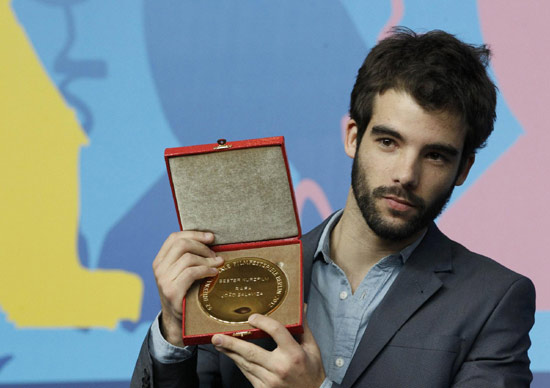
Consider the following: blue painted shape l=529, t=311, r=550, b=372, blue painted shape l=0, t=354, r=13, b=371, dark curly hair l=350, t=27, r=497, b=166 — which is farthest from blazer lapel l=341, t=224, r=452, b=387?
blue painted shape l=0, t=354, r=13, b=371

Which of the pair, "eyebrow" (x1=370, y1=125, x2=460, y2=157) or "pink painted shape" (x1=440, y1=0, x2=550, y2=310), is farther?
"pink painted shape" (x1=440, y1=0, x2=550, y2=310)

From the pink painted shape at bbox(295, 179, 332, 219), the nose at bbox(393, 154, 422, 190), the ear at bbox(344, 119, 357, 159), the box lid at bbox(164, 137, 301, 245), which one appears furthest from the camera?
the pink painted shape at bbox(295, 179, 332, 219)

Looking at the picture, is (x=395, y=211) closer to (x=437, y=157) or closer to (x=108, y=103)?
(x=437, y=157)

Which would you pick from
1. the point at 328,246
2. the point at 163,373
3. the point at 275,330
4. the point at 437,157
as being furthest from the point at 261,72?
the point at 275,330

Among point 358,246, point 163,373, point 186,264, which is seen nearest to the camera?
point 186,264

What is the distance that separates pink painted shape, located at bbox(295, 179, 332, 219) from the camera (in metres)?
2.60

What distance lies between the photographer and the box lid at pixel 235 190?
1486mm

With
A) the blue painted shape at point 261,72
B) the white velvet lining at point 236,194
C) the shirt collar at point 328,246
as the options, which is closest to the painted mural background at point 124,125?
the blue painted shape at point 261,72

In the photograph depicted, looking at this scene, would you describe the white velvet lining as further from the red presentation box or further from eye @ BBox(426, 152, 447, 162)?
eye @ BBox(426, 152, 447, 162)

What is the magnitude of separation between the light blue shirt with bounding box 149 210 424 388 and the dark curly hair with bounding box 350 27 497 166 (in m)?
0.31

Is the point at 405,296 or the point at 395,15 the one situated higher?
the point at 395,15

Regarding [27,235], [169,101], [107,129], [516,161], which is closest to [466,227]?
[516,161]

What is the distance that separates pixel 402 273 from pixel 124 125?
140cm

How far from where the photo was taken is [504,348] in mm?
1566
